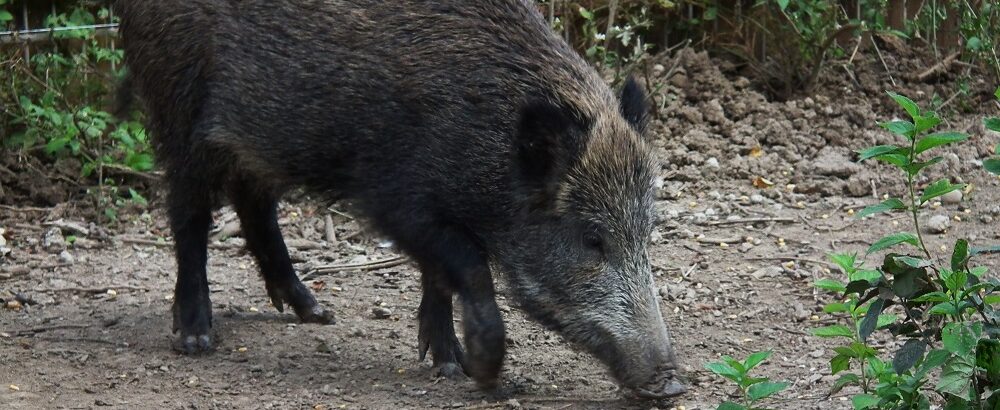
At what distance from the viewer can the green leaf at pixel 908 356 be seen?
306 cm

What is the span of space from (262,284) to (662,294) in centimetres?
179

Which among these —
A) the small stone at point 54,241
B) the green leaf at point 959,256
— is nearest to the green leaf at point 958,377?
the green leaf at point 959,256

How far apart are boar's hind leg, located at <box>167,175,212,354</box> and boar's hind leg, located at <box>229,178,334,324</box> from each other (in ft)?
0.63

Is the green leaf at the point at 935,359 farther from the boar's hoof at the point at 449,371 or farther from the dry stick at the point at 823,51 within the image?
the dry stick at the point at 823,51

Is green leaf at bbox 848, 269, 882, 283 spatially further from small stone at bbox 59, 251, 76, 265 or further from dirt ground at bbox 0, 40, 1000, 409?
small stone at bbox 59, 251, 76, 265

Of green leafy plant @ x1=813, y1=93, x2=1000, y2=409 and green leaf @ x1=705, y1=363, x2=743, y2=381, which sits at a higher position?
green leafy plant @ x1=813, y1=93, x2=1000, y2=409

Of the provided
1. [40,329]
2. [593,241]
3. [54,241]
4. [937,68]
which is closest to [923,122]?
[593,241]

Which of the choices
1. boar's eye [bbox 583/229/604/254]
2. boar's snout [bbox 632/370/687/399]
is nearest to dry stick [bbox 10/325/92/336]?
boar's eye [bbox 583/229/604/254]

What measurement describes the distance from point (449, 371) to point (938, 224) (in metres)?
2.58

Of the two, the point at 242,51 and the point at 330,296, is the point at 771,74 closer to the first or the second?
the point at 330,296

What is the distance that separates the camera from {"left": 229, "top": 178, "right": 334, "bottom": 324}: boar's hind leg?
17.3ft

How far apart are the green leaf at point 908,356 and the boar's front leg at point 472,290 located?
1.50 meters

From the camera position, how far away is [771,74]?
786 centimetres

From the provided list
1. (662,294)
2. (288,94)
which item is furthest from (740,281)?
(288,94)
